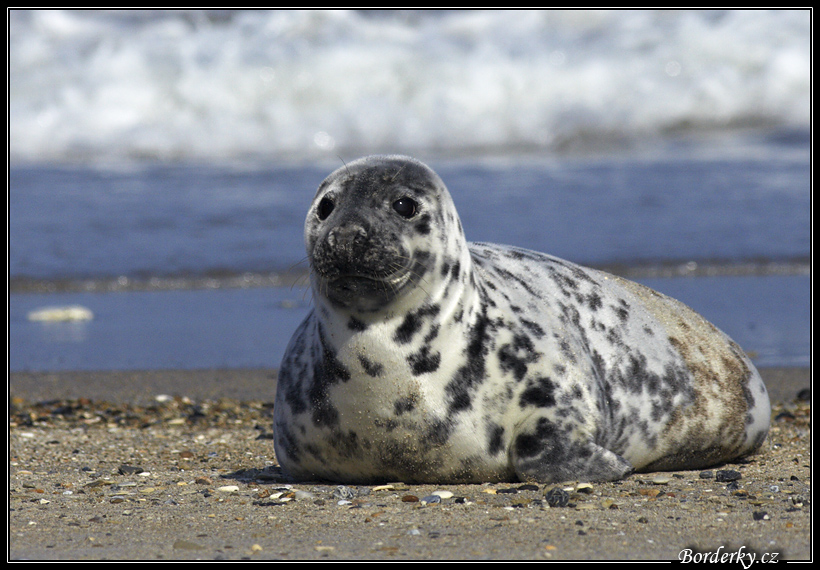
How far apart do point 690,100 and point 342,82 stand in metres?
5.15

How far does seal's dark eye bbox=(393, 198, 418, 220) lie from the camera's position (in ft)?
11.5

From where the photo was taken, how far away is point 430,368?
11.7ft

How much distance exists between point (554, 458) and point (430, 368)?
50 centimetres

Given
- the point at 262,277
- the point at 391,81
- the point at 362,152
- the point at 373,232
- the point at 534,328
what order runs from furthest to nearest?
1. the point at 391,81
2. the point at 362,152
3. the point at 262,277
4. the point at 534,328
5. the point at 373,232

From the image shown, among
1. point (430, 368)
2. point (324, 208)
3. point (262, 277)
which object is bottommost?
point (262, 277)

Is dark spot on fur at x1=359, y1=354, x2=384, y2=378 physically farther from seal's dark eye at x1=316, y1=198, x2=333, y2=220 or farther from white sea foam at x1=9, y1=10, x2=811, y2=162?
white sea foam at x1=9, y1=10, x2=811, y2=162

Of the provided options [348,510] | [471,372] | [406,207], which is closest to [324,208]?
[406,207]

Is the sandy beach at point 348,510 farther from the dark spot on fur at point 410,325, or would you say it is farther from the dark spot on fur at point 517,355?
the dark spot on fur at point 410,325

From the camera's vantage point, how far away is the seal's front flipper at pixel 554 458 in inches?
143

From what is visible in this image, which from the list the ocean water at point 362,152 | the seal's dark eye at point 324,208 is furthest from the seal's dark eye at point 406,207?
the ocean water at point 362,152

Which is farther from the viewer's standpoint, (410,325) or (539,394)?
(539,394)

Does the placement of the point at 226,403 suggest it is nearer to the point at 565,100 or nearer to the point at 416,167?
the point at 416,167

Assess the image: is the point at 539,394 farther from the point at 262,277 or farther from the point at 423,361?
the point at 262,277

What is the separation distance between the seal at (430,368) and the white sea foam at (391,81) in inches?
466
